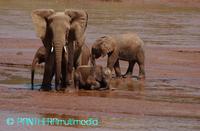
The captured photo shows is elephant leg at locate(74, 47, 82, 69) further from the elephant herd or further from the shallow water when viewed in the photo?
the shallow water

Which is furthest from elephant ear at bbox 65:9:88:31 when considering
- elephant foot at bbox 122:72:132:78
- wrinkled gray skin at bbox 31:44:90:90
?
elephant foot at bbox 122:72:132:78

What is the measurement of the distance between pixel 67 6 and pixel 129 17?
737 centimetres

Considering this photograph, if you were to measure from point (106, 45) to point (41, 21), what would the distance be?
3384mm

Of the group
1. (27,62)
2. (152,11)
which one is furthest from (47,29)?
(152,11)

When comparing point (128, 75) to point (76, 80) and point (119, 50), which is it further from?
point (76, 80)

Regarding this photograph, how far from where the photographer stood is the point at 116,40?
19.4 m

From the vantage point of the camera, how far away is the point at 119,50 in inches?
763

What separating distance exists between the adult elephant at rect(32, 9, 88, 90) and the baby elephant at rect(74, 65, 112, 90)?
30 cm

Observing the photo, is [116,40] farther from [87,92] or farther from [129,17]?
[129,17]

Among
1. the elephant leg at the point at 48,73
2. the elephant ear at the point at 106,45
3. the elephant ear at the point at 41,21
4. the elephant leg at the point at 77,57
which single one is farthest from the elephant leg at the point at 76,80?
the elephant ear at the point at 106,45

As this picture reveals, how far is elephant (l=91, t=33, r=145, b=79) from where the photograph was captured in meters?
18.8

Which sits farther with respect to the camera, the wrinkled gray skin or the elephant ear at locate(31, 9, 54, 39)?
the wrinkled gray skin

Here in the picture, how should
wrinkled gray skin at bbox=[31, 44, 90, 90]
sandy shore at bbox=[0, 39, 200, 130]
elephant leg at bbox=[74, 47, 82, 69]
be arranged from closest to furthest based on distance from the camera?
sandy shore at bbox=[0, 39, 200, 130] < wrinkled gray skin at bbox=[31, 44, 90, 90] < elephant leg at bbox=[74, 47, 82, 69]

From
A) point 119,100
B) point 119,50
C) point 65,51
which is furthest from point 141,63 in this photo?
point 119,100
